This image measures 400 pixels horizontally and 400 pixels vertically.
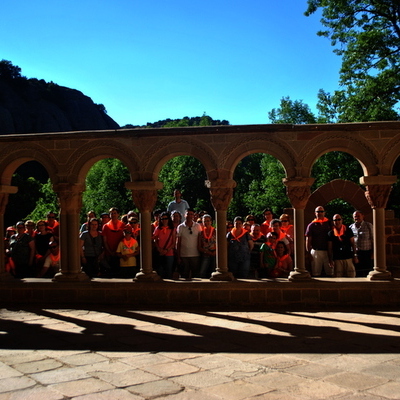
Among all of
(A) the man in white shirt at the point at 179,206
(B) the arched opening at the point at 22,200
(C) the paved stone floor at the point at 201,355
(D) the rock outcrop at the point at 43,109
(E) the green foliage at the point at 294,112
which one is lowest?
(C) the paved stone floor at the point at 201,355

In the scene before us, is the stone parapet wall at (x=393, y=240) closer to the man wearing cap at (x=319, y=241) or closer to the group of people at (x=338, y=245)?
the group of people at (x=338, y=245)

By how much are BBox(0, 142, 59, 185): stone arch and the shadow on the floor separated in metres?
2.38

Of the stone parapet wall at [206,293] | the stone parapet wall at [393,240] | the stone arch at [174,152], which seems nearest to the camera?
the stone parapet wall at [206,293]

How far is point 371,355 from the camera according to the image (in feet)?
16.2

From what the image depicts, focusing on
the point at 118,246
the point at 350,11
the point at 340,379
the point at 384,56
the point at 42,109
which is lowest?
the point at 340,379

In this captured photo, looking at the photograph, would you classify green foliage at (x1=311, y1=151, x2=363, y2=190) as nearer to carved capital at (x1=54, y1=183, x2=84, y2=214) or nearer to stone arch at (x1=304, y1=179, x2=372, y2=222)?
stone arch at (x1=304, y1=179, x2=372, y2=222)

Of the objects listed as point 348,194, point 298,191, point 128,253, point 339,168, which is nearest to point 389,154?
point 298,191

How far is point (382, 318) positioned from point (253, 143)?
10.6 ft

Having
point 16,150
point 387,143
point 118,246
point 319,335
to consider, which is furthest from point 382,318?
point 16,150

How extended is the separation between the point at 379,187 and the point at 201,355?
14.0ft

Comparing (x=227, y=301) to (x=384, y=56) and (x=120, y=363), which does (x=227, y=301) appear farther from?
(x=384, y=56)

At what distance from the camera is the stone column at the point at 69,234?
8.32m

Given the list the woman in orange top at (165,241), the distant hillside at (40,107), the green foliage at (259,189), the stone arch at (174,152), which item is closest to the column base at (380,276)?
the stone arch at (174,152)

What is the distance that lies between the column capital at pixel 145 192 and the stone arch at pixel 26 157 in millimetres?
1332
